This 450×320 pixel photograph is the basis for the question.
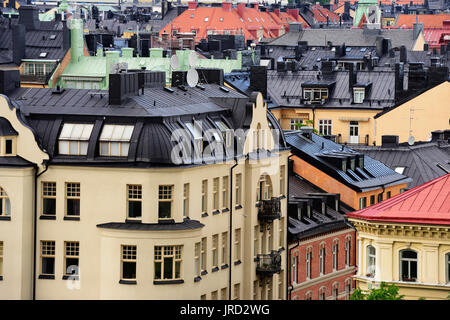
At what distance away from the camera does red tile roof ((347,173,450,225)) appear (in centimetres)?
6669

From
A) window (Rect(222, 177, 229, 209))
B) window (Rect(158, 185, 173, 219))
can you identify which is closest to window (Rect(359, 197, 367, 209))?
window (Rect(222, 177, 229, 209))

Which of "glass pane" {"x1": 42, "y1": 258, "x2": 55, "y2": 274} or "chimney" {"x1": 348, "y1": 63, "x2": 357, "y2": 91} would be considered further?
"chimney" {"x1": 348, "y1": 63, "x2": 357, "y2": 91}

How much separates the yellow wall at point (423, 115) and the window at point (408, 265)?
6257 centimetres

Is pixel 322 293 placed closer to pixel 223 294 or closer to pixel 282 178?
pixel 282 178

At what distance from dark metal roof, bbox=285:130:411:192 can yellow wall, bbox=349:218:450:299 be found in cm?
2453

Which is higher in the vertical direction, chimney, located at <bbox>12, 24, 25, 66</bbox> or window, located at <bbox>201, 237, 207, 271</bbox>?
chimney, located at <bbox>12, 24, 25, 66</bbox>

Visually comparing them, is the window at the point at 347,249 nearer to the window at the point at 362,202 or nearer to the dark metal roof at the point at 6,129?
the window at the point at 362,202

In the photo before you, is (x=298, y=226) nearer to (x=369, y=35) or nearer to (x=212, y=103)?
(x=212, y=103)

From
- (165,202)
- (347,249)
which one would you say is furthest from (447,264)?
(347,249)

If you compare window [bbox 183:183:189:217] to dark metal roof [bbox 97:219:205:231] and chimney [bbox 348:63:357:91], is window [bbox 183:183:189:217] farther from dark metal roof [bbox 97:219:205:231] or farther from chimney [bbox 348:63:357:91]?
chimney [bbox 348:63:357:91]

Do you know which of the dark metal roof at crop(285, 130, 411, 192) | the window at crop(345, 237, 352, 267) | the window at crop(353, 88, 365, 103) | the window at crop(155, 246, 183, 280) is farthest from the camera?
the window at crop(353, 88, 365, 103)

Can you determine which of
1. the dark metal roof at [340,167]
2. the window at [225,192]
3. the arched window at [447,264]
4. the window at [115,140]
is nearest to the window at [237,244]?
the window at [225,192]

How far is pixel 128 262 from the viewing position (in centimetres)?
6594
